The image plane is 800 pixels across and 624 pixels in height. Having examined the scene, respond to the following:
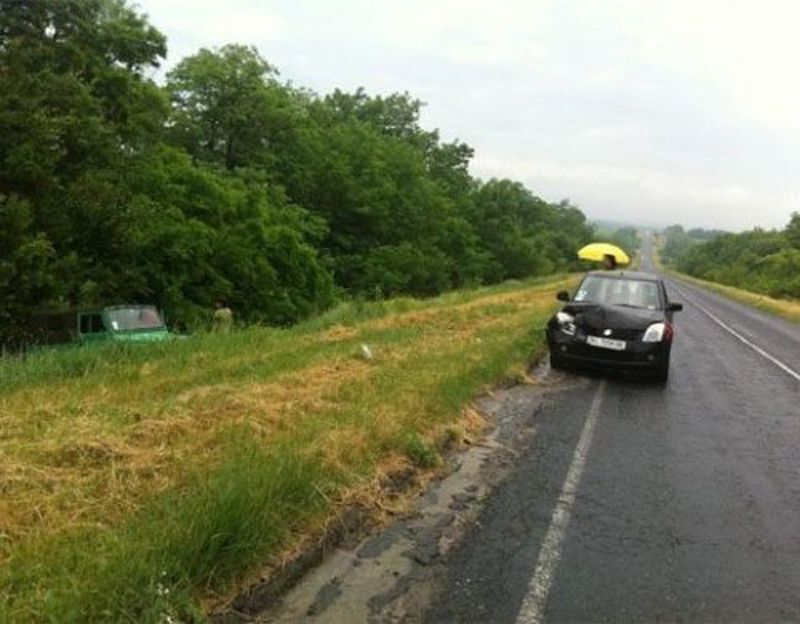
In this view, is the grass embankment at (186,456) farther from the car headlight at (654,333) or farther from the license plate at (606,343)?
the car headlight at (654,333)

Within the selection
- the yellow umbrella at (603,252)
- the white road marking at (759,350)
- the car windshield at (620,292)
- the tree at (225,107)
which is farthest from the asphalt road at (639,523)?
the tree at (225,107)

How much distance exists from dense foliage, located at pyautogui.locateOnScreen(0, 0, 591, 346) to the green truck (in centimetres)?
82

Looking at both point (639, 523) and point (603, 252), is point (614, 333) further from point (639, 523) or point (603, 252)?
point (603, 252)

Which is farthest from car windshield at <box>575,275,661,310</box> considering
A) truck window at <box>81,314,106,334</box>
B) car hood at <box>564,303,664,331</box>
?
truck window at <box>81,314,106,334</box>

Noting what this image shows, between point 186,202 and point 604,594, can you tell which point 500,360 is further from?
point 186,202

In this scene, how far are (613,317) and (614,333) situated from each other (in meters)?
0.27

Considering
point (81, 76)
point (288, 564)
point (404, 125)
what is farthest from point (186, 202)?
point (404, 125)

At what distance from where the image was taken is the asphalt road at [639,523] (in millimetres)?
4391

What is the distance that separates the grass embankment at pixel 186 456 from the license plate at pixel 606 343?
1.27 metres

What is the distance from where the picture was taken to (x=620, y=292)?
509 inches

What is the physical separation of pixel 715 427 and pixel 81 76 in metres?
20.1

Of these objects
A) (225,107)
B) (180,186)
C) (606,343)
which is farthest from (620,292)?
(225,107)

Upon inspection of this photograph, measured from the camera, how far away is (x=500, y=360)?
11.6 meters

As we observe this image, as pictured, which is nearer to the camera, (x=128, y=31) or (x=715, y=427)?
(x=715, y=427)
